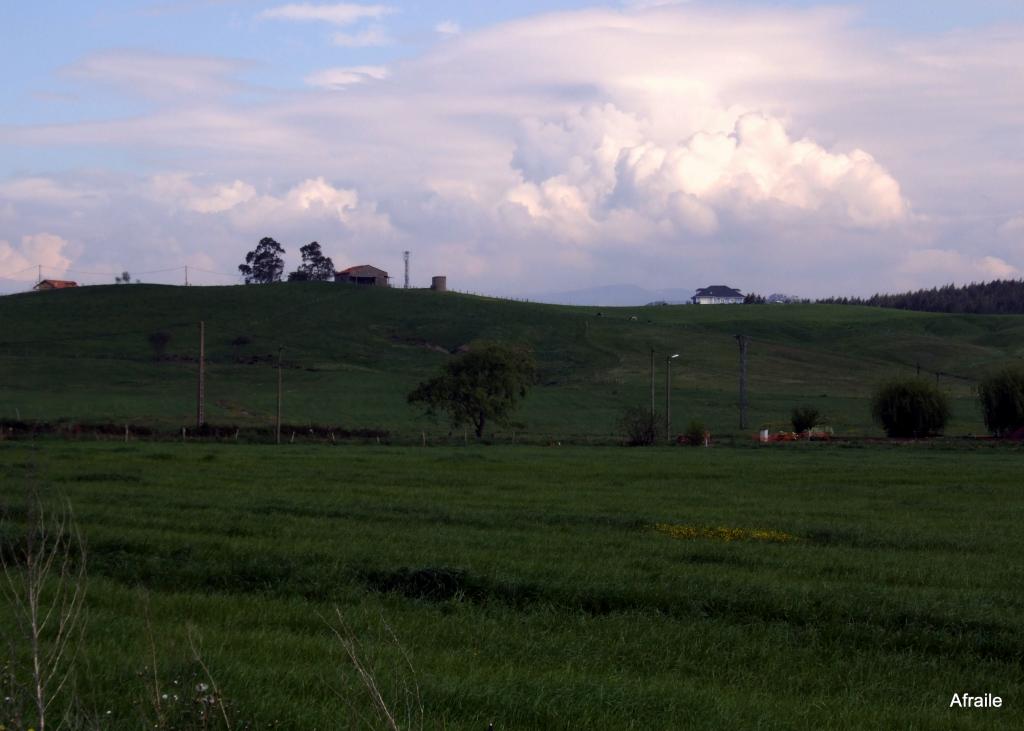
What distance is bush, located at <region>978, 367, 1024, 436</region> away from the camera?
78.9 m

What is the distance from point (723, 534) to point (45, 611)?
1251 cm

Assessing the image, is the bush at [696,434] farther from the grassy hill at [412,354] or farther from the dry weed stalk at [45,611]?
the dry weed stalk at [45,611]

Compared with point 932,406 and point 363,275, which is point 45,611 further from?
point 363,275

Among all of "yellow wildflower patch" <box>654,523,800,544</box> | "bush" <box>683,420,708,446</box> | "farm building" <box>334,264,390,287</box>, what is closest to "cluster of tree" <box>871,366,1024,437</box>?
"bush" <box>683,420,708,446</box>

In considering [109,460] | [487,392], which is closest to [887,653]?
[109,460]

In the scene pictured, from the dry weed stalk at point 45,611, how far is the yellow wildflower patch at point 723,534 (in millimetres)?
10423

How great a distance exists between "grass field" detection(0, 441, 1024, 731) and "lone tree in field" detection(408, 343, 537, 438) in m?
45.0

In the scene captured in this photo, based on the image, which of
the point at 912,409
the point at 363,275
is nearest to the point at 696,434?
the point at 912,409

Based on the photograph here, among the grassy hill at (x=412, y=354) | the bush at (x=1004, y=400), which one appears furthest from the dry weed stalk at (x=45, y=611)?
the bush at (x=1004, y=400)

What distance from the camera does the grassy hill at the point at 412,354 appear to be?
88.4 m

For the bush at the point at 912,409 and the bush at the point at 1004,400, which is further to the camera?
the bush at the point at 912,409

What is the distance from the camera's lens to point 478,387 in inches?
2891

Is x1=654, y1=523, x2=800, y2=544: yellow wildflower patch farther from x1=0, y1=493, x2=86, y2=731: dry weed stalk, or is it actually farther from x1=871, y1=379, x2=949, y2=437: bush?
x1=871, y1=379, x2=949, y2=437: bush

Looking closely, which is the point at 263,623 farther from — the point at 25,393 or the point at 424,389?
the point at 25,393
